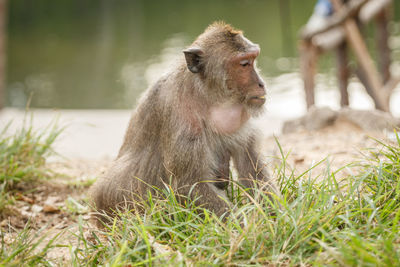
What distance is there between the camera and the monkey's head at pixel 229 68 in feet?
11.5

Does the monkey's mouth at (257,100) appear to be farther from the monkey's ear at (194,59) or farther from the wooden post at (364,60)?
the wooden post at (364,60)

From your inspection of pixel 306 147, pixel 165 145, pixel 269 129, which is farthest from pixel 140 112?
pixel 269 129

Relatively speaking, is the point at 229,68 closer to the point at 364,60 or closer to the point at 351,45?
the point at 364,60

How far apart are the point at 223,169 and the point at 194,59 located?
0.88m

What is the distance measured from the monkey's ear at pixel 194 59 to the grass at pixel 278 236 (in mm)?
899

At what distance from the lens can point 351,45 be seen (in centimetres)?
862

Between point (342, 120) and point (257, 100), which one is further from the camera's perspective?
point (342, 120)

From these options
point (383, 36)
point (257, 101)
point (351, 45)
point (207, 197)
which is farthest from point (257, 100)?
point (383, 36)

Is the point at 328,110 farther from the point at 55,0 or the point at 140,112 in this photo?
the point at 55,0

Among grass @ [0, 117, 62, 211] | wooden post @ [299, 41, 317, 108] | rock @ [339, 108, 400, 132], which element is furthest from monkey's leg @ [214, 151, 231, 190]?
wooden post @ [299, 41, 317, 108]

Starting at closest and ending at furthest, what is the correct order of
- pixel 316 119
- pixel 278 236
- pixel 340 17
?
pixel 278 236
pixel 316 119
pixel 340 17

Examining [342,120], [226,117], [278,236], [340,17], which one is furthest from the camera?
[340,17]

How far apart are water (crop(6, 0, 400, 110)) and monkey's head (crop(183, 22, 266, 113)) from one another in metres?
9.32

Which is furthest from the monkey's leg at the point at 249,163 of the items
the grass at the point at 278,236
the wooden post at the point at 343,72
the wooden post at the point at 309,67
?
the wooden post at the point at 343,72
